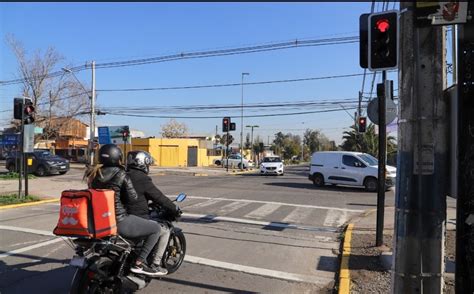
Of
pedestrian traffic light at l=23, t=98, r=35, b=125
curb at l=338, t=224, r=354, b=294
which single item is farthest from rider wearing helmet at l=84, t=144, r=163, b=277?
pedestrian traffic light at l=23, t=98, r=35, b=125

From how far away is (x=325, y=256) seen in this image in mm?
8172

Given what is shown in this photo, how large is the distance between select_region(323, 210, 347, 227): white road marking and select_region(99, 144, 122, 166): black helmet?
743cm

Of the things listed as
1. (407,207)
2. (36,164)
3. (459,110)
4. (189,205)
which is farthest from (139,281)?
(36,164)

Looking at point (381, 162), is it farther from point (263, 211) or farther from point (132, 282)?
point (263, 211)

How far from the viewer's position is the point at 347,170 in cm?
2191

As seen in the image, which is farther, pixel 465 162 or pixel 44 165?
pixel 44 165

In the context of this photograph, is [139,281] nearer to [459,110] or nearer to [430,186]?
[430,186]

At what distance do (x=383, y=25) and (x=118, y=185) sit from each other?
11.8ft

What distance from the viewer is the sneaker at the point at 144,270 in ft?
17.5

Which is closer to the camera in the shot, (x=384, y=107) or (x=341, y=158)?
(x=384, y=107)

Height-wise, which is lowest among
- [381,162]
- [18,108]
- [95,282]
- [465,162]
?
[95,282]

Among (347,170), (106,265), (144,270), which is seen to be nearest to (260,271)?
(144,270)

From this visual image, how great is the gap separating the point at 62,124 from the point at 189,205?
39.2m

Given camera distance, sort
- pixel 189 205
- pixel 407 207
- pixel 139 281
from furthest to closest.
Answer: pixel 189 205, pixel 139 281, pixel 407 207
